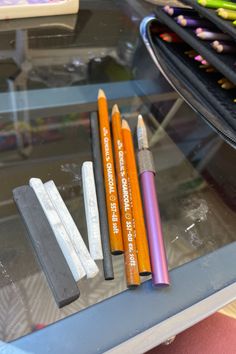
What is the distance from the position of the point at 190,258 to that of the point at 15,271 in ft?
0.41

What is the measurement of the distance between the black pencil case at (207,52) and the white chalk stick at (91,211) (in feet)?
0.56

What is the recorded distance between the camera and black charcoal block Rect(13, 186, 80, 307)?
0.70 feet

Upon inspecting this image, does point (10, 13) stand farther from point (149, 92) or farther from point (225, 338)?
point (225, 338)

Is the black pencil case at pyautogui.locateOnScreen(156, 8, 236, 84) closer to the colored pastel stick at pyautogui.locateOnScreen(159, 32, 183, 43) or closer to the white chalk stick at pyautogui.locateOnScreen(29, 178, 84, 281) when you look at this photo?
the colored pastel stick at pyautogui.locateOnScreen(159, 32, 183, 43)

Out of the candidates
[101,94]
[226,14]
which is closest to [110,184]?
[101,94]

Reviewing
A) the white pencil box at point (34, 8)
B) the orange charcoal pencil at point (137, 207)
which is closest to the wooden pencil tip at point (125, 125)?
the orange charcoal pencil at point (137, 207)

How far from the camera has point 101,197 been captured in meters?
0.26

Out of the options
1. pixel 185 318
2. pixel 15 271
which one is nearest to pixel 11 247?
pixel 15 271

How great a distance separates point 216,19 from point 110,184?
217 millimetres

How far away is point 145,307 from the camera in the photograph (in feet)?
0.72

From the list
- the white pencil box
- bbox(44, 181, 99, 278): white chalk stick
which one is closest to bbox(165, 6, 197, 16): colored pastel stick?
the white pencil box

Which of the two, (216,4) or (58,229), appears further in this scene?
(216,4)

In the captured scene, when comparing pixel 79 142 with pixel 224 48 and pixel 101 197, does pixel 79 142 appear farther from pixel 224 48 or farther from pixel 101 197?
pixel 224 48

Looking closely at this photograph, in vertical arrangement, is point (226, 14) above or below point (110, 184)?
above
